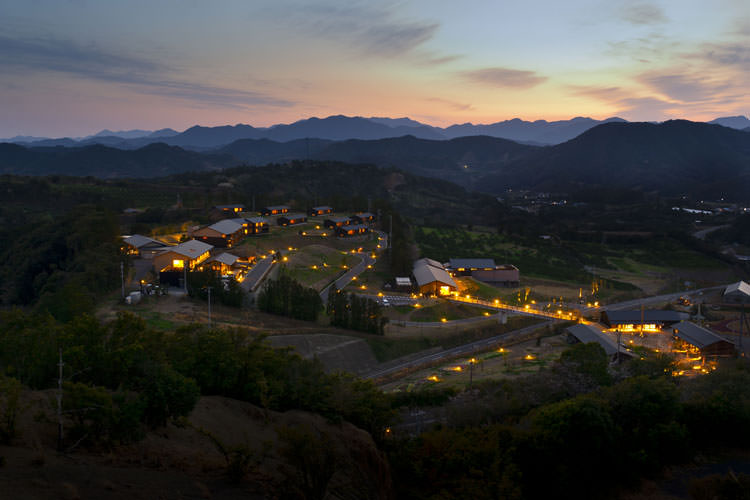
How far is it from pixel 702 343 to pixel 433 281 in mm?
18572

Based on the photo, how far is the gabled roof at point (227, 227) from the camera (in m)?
44.7

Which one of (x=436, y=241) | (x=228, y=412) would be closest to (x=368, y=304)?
(x=228, y=412)

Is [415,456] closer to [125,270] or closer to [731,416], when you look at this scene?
[731,416]

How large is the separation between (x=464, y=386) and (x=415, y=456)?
417 inches

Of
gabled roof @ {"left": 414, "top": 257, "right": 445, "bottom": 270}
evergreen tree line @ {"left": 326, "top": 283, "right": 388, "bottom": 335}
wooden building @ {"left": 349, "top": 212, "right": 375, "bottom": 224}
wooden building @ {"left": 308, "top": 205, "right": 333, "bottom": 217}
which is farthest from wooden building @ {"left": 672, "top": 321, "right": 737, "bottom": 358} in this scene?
wooden building @ {"left": 308, "top": 205, "right": 333, "bottom": 217}

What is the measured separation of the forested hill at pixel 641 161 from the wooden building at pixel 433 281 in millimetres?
120130

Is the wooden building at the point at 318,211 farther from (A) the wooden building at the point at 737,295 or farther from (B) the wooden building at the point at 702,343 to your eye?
(A) the wooden building at the point at 737,295

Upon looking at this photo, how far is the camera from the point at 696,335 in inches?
1228

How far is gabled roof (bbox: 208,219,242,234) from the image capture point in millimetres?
44656

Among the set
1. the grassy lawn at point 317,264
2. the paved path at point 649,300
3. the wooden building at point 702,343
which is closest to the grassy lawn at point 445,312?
the grassy lawn at point 317,264

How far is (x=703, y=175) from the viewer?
15300 cm

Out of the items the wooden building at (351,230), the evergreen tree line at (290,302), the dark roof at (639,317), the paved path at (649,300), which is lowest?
the paved path at (649,300)

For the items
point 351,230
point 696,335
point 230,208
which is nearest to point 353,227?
point 351,230

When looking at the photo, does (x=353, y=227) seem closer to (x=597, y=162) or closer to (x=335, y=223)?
(x=335, y=223)
